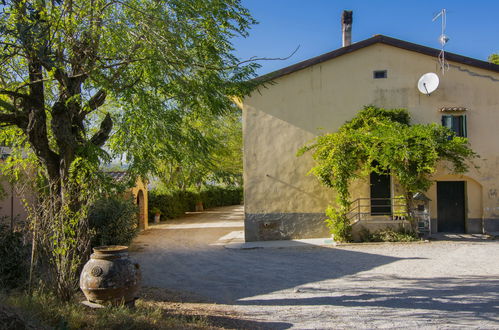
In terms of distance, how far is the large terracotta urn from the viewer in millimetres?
6645

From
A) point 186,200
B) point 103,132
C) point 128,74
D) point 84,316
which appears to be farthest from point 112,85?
point 186,200

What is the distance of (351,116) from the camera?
16500 millimetres

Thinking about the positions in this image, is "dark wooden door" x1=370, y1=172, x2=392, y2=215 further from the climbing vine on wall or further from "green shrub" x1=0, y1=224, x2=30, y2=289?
"green shrub" x1=0, y1=224, x2=30, y2=289

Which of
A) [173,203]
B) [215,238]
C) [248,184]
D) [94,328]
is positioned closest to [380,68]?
[248,184]

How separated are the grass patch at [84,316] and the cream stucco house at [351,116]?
971 centimetres

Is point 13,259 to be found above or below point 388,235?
above

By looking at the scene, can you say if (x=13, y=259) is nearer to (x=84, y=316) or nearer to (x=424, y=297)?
(x=84, y=316)

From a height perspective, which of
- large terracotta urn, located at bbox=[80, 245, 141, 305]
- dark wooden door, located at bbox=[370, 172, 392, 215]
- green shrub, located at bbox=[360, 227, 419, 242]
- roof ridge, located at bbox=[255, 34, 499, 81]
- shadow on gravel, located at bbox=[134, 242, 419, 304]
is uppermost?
roof ridge, located at bbox=[255, 34, 499, 81]

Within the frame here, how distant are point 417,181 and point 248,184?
19.8 feet

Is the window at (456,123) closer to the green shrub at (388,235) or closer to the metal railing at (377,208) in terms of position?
the metal railing at (377,208)

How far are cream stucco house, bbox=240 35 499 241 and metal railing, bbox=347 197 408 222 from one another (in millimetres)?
240

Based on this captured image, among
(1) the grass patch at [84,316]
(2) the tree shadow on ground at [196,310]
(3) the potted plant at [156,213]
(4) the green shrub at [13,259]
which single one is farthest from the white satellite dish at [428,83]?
(3) the potted plant at [156,213]

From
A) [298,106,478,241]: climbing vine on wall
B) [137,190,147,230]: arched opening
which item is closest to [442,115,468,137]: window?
[298,106,478,241]: climbing vine on wall

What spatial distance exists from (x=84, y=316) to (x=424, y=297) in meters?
6.13
